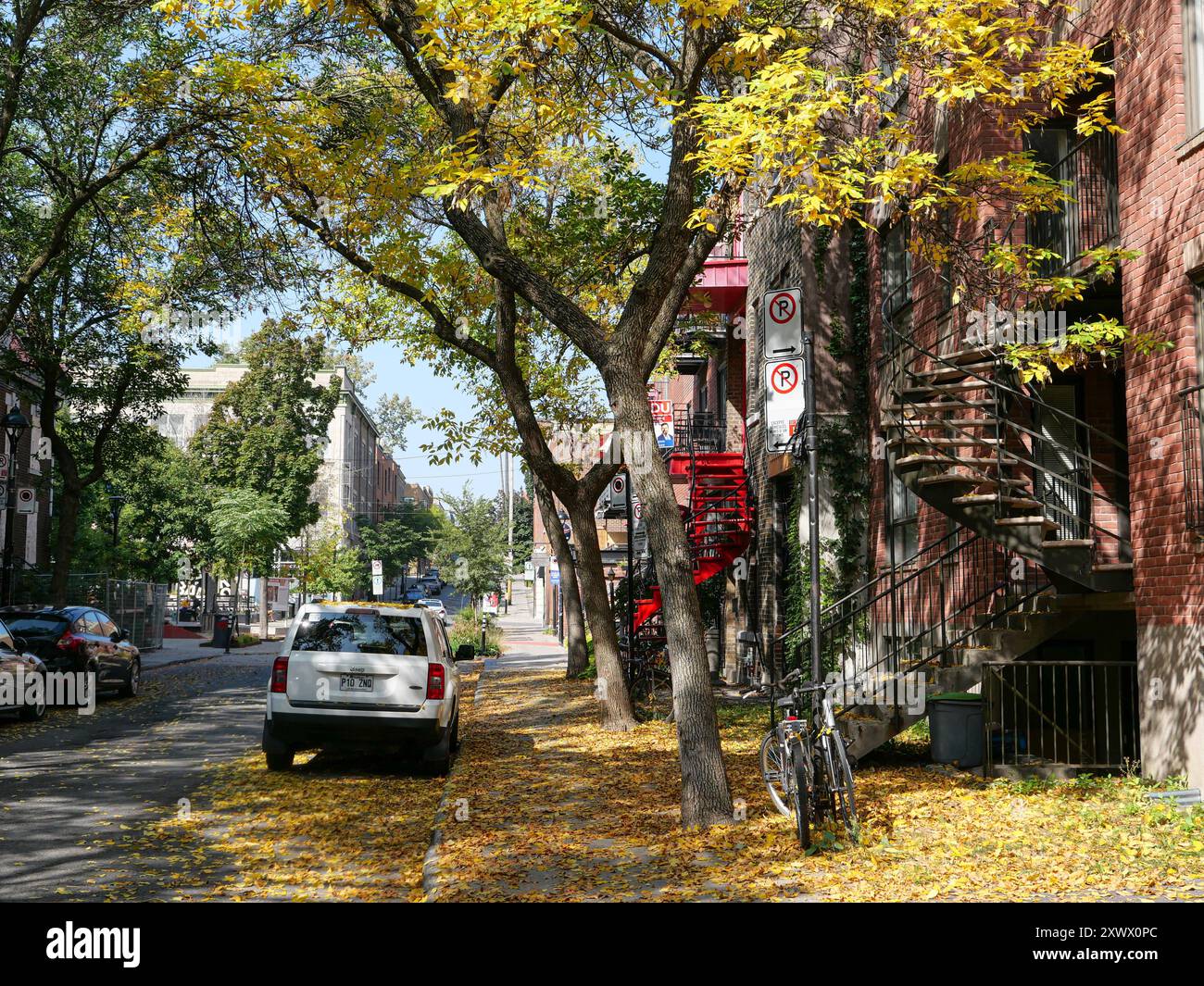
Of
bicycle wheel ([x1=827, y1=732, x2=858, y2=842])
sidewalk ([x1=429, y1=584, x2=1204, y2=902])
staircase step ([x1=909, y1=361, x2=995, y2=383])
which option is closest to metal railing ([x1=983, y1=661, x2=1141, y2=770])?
sidewalk ([x1=429, y1=584, x2=1204, y2=902])

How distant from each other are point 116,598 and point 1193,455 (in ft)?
99.2

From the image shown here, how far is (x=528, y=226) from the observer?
19797 millimetres

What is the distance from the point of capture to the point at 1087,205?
42.8 ft

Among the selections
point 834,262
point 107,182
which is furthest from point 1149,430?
point 107,182

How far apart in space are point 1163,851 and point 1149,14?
24.6 ft

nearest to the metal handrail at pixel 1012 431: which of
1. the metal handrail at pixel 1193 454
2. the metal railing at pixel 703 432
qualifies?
the metal handrail at pixel 1193 454

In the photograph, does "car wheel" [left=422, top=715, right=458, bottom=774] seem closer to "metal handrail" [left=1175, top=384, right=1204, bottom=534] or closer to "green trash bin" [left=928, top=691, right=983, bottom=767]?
"green trash bin" [left=928, top=691, right=983, bottom=767]

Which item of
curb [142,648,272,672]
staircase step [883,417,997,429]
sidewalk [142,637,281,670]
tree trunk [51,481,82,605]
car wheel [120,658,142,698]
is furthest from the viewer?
sidewalk [142,637,281,670]

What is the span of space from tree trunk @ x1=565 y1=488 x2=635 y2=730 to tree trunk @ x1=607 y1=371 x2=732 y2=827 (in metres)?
6.15

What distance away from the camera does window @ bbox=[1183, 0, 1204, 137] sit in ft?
32.7

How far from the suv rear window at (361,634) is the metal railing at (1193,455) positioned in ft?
23.9

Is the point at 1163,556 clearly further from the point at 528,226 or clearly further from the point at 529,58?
the point at 528,226

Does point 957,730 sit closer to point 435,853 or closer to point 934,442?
point 934,442

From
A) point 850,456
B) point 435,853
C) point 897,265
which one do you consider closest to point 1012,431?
point 897,265
